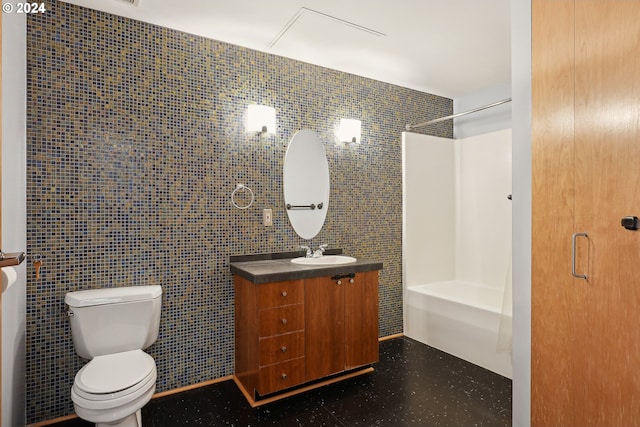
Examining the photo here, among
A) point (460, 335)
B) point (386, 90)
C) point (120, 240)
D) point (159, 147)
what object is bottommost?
point (460, 335)

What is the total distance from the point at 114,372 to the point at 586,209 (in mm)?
2302

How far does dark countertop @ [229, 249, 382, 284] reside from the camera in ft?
7.84

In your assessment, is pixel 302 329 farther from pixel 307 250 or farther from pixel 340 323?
pixel 307 250

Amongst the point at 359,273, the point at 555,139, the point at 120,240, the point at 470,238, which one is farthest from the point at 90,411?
the point at 470,238

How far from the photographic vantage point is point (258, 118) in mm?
2803

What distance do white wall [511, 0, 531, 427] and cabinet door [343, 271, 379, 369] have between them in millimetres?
1225

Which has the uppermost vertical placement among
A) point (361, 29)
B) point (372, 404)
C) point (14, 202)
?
point (361, 29)

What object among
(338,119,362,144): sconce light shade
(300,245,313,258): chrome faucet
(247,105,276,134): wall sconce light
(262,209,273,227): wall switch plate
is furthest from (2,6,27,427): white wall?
(338,119,362,144): sconce light shade

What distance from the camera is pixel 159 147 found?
2.51 metres

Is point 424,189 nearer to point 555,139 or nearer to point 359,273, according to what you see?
point 359,273

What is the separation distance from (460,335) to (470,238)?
118cm

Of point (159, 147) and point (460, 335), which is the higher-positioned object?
point (159, 147)

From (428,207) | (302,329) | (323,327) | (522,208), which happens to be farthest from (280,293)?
(428,207)

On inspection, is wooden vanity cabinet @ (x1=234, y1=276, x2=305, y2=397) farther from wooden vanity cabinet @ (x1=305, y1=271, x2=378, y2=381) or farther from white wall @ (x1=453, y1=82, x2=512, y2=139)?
white wall @ (x1=453, y1=82, x2=512, y2=139)
